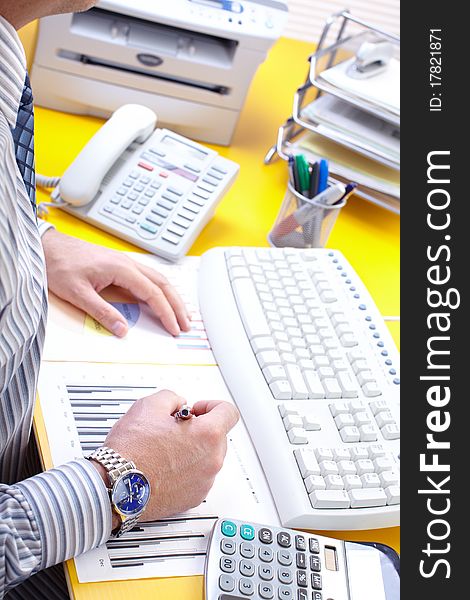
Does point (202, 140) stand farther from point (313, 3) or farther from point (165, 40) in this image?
point (313, 3)

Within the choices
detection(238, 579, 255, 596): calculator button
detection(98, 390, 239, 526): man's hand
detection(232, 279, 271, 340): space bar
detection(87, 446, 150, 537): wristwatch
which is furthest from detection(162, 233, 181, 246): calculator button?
detection(238, 579, 255, 596): calculator button

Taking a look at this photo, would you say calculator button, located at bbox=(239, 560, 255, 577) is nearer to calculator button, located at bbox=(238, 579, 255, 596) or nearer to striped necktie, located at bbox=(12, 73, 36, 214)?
calculator button, located at bbox=(238, 579, 255, 596)

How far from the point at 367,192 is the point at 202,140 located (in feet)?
1.02

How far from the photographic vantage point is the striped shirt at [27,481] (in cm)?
74

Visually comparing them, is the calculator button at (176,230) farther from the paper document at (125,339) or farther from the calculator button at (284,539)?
the calculator button at (284,539)

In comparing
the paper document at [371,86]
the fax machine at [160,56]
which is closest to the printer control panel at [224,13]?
the fax machine at [160,56]

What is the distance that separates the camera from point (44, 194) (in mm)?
1291

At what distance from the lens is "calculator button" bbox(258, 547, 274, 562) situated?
0.80m

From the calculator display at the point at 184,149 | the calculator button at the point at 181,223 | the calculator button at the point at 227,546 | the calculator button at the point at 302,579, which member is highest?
the calculator display at the point at 184,149

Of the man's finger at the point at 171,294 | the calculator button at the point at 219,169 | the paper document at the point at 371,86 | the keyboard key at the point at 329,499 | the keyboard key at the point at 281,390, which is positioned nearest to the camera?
the keyboard key at the point at 329,499

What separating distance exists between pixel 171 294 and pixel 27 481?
38 centimetres

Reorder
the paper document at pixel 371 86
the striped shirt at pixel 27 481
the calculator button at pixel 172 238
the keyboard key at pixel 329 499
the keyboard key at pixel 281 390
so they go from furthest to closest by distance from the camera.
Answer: the paper document at pixel 371 86
the calculator button at pixel 172 238
the keyboard key at pixel 281 390
the keyboard key at pixel 329 499
the striped shirt at pixel 27 481

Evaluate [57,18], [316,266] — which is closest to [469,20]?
[316,266]

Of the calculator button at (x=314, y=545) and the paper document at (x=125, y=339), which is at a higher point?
the paper document at (x=125, y=339)
